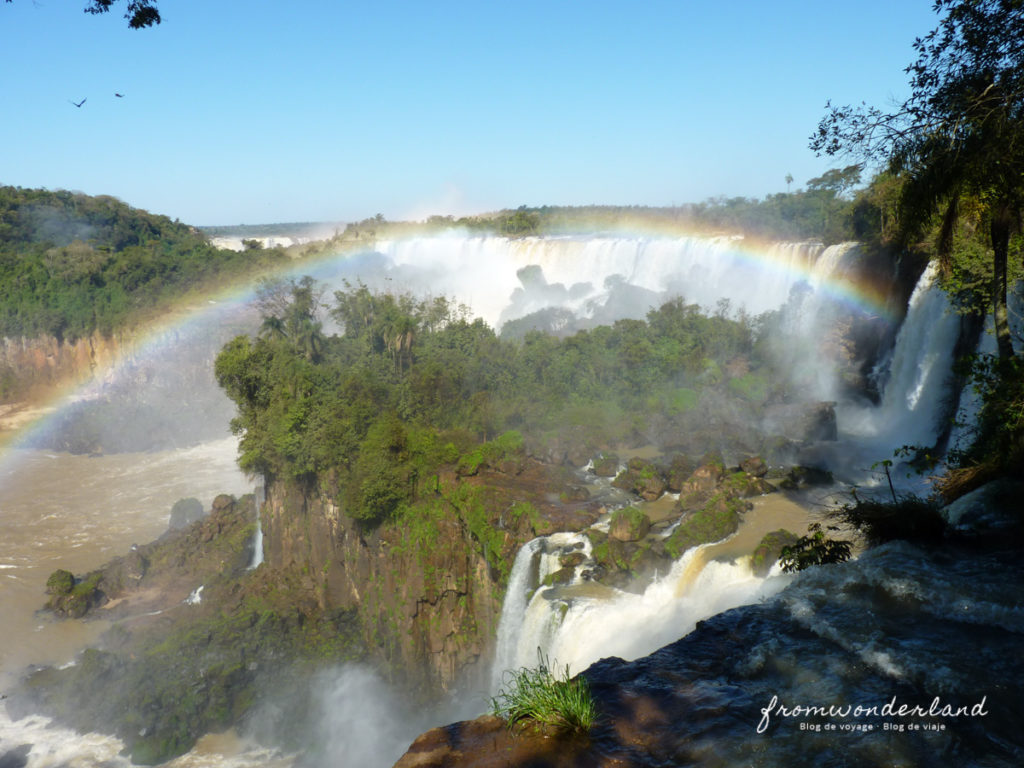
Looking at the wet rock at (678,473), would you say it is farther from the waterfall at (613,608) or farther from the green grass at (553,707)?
the green grass at (553,707)

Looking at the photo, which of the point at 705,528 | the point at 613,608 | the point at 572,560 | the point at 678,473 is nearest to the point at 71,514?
the point at 572,560

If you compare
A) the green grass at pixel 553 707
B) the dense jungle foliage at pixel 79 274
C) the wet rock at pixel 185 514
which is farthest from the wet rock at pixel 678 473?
the dense jungle foliage at pixel 79 274

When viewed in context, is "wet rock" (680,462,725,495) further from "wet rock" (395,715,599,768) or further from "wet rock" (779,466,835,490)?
"wet rock" (395,715,599,768)

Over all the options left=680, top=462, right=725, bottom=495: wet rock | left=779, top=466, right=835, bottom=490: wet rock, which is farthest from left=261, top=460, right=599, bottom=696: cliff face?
left=779, top=466, right=835, bottom=490: wet rock

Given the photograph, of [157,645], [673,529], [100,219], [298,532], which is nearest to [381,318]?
[298,532]

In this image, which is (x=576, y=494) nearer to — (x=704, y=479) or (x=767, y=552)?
(x=704, y=479)

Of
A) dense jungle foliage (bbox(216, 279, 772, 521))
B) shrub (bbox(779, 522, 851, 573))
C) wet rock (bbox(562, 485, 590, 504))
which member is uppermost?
shrub (bbox(779, 522, 851, 573))

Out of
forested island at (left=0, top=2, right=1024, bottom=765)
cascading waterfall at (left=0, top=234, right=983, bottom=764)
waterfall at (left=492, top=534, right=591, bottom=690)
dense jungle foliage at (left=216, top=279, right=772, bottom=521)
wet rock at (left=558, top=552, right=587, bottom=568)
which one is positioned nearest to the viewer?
forested island at (left=0, top=2, right=1024, bottom=765)
